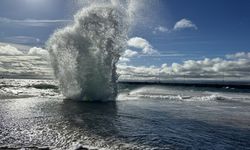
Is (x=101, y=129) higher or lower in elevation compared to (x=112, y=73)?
lower

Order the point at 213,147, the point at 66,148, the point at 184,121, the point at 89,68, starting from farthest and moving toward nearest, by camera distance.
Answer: the point at 89,68
the point at 184,121
the point at 213,147
the point at 66,148

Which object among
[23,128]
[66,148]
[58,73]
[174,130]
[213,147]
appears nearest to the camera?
[66,148]

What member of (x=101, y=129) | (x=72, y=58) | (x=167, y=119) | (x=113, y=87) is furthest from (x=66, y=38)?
(x=101, y=129)

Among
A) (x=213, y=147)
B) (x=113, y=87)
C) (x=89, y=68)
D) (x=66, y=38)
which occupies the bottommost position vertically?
(x=213, y=147)

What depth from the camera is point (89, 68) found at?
149 feet

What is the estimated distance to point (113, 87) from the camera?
48.2m

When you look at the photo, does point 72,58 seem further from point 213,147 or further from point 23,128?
point 213,147

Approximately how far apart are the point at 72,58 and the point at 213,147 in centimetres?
3241

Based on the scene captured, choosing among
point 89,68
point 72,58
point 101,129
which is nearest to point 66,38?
point 72,58

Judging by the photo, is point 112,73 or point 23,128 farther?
point 112,73

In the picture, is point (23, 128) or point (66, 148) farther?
point (23, 128)

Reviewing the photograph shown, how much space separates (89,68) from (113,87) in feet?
17.6

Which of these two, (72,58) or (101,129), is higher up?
(72,58)

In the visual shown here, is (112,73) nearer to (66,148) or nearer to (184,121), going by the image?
(184,121)
